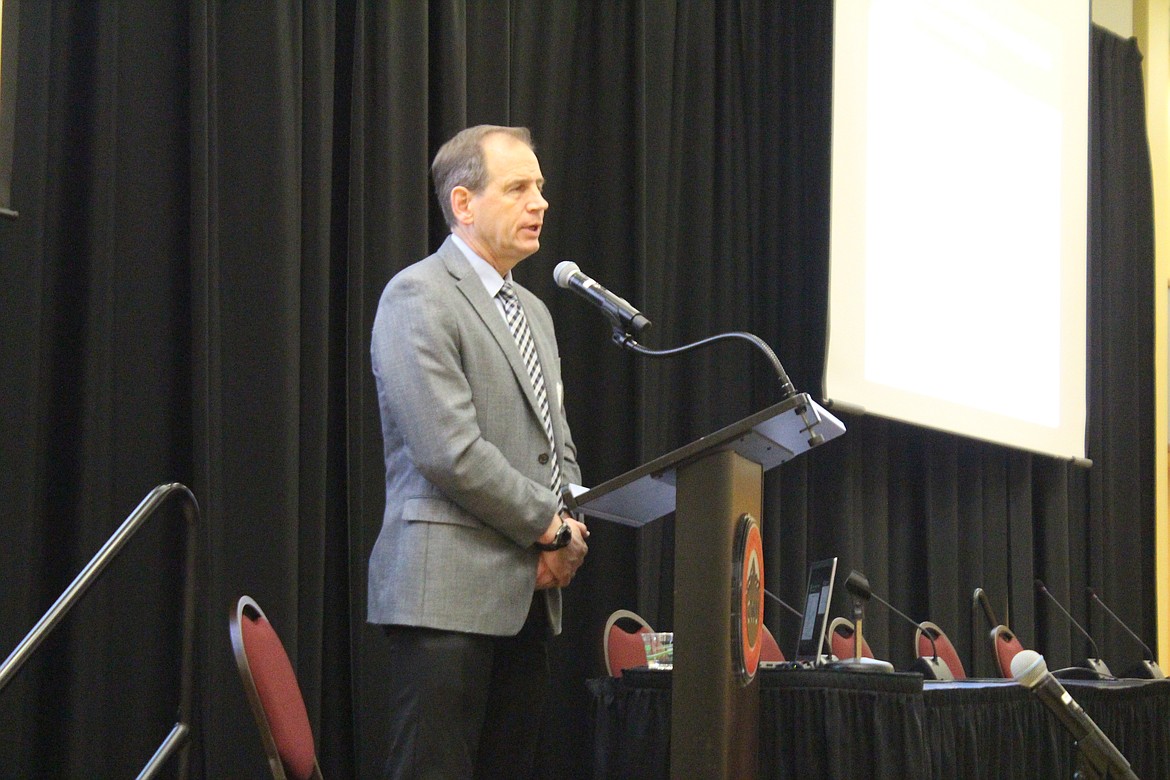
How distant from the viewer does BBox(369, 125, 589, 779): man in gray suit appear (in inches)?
87.3

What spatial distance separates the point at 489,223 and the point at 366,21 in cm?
139

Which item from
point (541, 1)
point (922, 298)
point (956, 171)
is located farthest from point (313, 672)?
point (956, 171)

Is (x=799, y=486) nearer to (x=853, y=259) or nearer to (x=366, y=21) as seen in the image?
(x=853, y=259)

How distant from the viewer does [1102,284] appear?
6535mm

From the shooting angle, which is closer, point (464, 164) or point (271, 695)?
point (271, 695)

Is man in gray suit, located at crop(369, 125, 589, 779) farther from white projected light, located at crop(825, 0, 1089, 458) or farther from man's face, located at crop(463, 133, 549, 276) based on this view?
white projected light, located at crop(825, 0, 1089, 458)

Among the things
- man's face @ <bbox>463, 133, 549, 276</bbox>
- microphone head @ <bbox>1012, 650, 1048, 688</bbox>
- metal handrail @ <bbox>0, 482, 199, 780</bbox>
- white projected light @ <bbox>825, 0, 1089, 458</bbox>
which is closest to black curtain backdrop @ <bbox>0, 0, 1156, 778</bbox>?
white projected light @ <bbox>825, 0, 1089, 458</bbox>

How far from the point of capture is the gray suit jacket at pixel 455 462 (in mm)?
2227

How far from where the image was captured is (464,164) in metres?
2.55

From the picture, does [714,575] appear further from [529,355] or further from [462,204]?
[462,204]

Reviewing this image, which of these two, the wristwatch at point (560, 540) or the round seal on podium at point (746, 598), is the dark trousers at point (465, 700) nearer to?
the wristwatch at point (560, 540)

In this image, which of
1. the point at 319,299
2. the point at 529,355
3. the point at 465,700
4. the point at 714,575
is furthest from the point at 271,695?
A: the point at 319,299

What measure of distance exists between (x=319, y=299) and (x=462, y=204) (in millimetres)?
971

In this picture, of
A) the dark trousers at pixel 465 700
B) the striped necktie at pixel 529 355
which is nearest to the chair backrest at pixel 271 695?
the dark trousers at pixel 465 700
